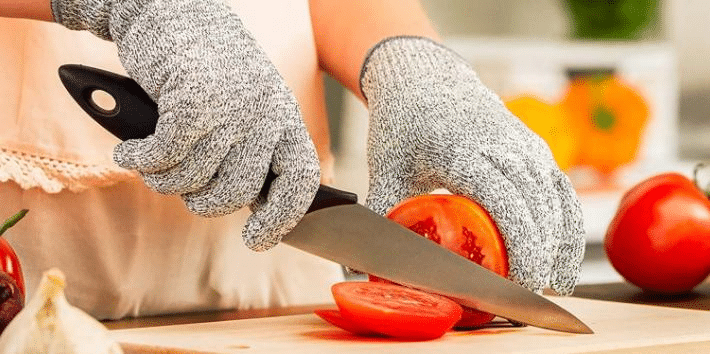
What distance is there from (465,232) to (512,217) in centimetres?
5

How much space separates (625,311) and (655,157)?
6.14 feet

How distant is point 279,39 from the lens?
49.2 inches

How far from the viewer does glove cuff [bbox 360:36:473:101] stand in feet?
3.70

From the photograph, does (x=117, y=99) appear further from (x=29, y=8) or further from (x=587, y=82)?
(x=587, y=82)

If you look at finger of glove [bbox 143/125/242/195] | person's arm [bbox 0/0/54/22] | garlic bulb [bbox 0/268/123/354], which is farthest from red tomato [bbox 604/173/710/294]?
garlic bulb [bbox 0/268/123/354]

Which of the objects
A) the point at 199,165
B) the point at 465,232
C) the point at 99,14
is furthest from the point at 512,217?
the point at 99,14

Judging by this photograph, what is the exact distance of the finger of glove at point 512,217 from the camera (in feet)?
3.18

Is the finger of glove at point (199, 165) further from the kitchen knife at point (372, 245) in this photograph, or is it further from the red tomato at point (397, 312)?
the red tomato at point (397, 312)

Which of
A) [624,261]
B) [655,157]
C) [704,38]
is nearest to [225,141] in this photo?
[624,261]

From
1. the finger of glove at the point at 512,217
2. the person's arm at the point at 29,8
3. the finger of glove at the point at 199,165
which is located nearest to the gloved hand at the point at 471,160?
the finger of glove at the point at 512,217

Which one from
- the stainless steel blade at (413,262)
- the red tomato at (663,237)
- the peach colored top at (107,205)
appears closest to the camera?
the stainless steel blade at (413,262)

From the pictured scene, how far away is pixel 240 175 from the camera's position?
0.90 meters

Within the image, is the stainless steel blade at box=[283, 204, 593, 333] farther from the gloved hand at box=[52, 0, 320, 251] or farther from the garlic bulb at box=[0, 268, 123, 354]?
the garlic bulb at box=[0, 268, 123, 354]

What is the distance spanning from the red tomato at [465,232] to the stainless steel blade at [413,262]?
0.03 metres
